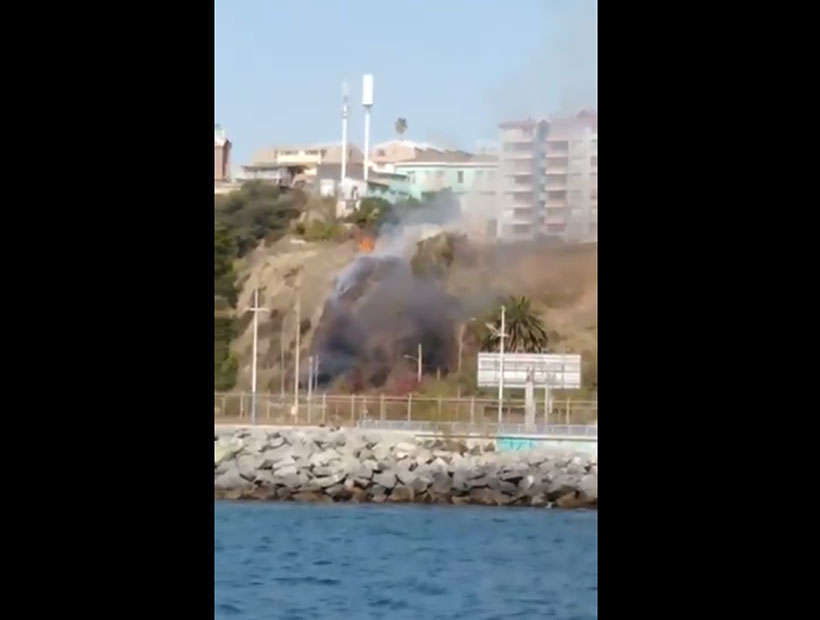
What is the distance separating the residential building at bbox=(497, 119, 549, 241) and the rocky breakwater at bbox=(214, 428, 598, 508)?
203 cm

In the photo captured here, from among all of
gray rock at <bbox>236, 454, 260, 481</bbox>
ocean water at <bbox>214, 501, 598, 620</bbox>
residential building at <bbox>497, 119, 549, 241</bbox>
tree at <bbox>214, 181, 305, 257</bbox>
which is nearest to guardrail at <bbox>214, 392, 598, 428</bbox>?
gray rock at <bbox>236, 454, 260, 481</bbox>

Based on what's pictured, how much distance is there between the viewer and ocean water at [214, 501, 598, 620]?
25.2 ft

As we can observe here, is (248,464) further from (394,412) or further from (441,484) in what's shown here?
(441,484)

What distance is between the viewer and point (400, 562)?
9.12 metres

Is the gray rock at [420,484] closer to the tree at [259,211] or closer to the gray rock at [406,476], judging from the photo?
the gray rock at [406,476]

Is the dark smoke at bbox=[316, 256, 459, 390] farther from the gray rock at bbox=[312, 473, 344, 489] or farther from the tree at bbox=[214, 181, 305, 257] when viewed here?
the gray rock at bbox=[312, 473, 344, 489]

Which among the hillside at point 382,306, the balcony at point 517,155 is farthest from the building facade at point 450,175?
the hillside at point 382,306

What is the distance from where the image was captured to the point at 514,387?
32.2 feet

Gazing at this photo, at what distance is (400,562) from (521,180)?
288 centimetres
